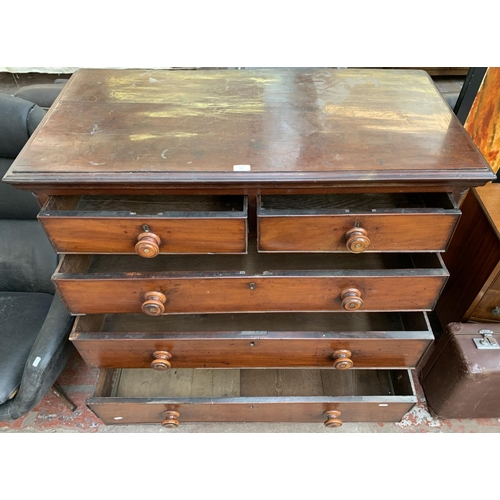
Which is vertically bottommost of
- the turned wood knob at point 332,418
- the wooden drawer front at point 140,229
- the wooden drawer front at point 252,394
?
the turned wood knob at point 332,418

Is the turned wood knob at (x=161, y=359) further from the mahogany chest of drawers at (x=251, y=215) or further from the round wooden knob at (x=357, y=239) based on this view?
the round wooden knob at (x=357, y=239)

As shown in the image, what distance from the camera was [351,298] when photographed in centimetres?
103

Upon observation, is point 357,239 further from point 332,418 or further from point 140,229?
point 332,418

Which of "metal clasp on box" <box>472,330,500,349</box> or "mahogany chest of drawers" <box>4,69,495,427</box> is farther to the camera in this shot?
"metal clasp on box" <box>472,330,500,349</box>

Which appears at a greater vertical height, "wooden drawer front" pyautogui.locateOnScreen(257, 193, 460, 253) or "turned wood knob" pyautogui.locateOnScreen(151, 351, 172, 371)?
"wooden drawer front" pyautogui.locateOnScreen(257, 193, 460, 253)

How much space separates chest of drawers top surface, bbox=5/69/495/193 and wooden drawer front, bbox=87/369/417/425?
726mm

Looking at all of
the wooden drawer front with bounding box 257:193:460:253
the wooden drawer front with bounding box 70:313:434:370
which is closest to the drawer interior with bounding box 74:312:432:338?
the wooden drawer front with bounding box 70:313:434:370

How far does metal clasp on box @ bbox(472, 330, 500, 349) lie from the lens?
50.4 inches

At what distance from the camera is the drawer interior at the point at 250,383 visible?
1433 millimetres

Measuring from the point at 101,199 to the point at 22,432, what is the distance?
0.97 m

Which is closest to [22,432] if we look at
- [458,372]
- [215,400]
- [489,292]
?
[215,400]

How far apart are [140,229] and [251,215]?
0.88ft

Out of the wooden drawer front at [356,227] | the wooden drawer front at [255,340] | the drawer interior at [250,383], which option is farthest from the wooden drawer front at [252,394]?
the wooden drawer front at [356,227]

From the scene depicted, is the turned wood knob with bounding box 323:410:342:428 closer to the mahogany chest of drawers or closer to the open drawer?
the mahogany chest of drawers
